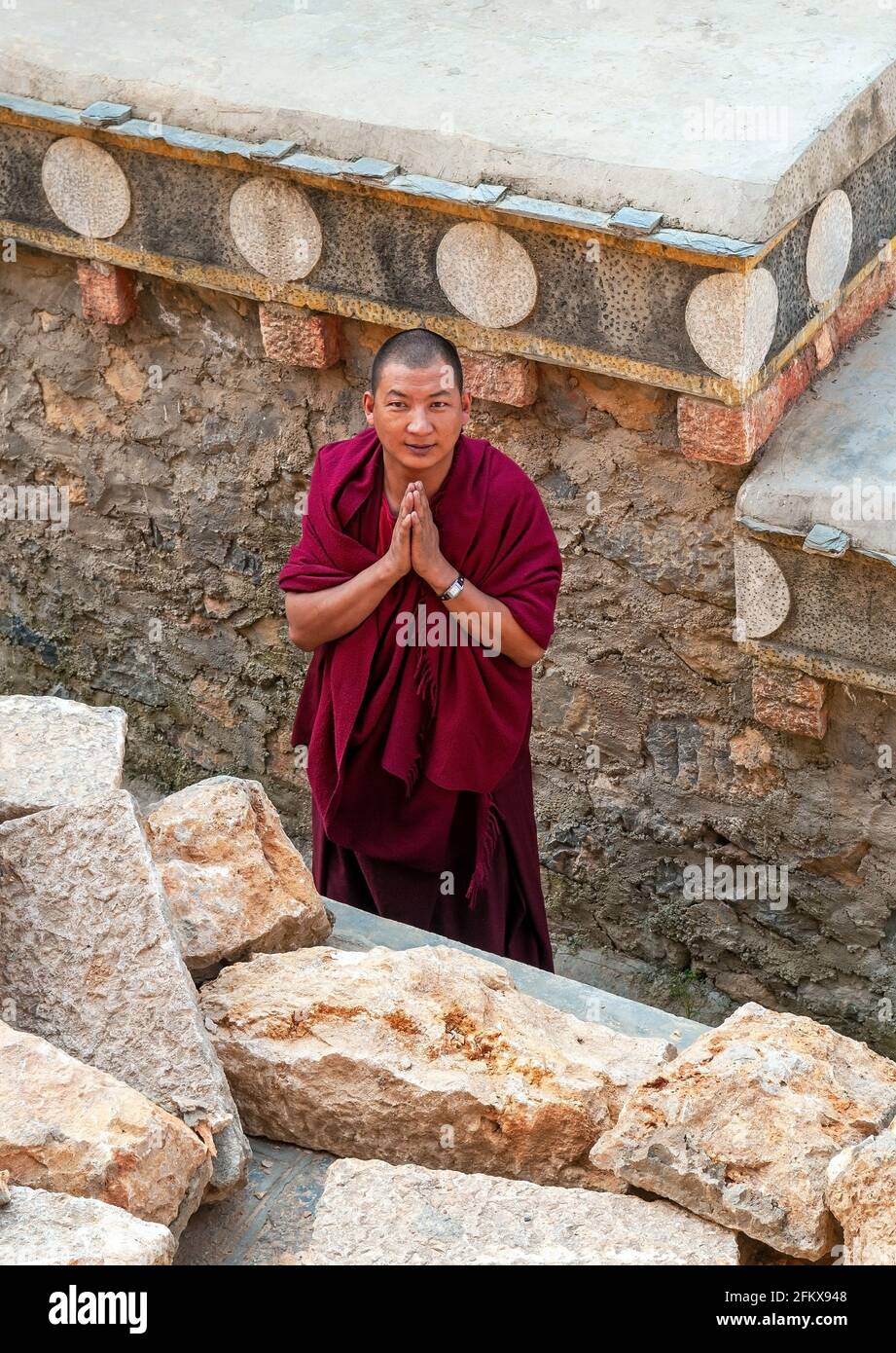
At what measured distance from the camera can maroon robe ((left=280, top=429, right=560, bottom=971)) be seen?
173 inches

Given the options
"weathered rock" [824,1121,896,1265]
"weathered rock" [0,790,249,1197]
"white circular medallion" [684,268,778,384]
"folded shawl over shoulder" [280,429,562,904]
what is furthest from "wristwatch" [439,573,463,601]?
"weathered rock" [824,1121,896,1265]

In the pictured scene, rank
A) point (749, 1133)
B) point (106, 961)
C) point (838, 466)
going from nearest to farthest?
1. point (749, 1133)
2. point (106, 961)
3. point (838, 466)

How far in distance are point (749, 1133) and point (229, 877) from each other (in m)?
1.28

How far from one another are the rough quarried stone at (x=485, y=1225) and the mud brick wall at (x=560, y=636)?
8.25 feet

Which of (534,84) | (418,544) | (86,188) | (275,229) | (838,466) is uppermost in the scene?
(534,84)

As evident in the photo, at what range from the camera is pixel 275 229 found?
5.44 m

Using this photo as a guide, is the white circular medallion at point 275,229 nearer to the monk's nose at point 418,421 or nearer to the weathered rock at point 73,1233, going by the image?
the monk's nose at point 418,421

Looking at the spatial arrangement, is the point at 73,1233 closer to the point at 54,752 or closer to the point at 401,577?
the point at 54,752

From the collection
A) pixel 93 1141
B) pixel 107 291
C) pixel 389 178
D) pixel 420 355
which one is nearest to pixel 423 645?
pixel 420 355

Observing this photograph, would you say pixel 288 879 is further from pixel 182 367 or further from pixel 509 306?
pixel 182 367

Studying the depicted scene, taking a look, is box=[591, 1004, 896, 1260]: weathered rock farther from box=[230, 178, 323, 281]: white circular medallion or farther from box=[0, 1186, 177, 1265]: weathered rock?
box=[230, 178, 323, 281]: white circular medallion

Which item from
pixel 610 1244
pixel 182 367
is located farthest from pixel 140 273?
pixel 610 1244

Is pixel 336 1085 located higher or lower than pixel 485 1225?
higher

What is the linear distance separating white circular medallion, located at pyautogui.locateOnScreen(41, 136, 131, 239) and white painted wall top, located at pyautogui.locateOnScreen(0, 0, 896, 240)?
0.56 ft
